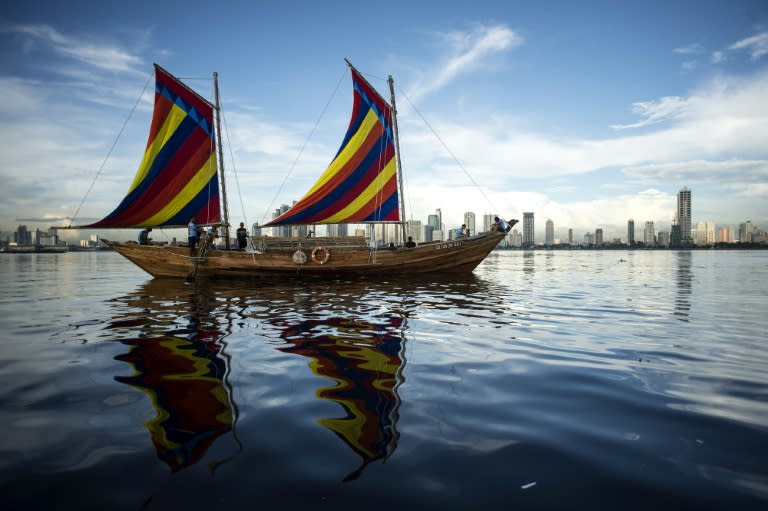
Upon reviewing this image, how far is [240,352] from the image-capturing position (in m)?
6.88

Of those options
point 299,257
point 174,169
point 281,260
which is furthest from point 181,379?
point 174,169

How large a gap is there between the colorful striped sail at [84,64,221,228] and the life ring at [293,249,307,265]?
6.14m

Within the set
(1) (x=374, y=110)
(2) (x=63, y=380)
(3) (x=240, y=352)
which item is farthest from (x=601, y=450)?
(1) (x=374, y=110)

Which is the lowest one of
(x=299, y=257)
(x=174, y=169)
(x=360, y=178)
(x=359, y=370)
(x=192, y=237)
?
(x=359, y=370)

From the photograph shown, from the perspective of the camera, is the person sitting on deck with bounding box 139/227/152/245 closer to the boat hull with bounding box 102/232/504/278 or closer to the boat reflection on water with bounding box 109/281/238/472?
the boat hull with bounding box 102/232/504/278

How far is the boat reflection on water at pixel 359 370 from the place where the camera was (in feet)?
12.3

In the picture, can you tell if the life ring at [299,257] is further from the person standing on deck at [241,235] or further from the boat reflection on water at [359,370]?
the boat reflection on water at [359,370]

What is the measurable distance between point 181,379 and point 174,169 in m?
20.3

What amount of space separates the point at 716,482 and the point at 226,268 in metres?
22.4

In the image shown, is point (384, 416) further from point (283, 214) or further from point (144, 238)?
point (144, 238)

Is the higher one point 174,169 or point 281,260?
point 174,169

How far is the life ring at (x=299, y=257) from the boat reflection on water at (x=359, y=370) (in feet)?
40.3

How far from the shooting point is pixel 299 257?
2212cm

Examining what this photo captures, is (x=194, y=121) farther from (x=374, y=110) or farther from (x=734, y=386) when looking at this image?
(x=734, y=386)
